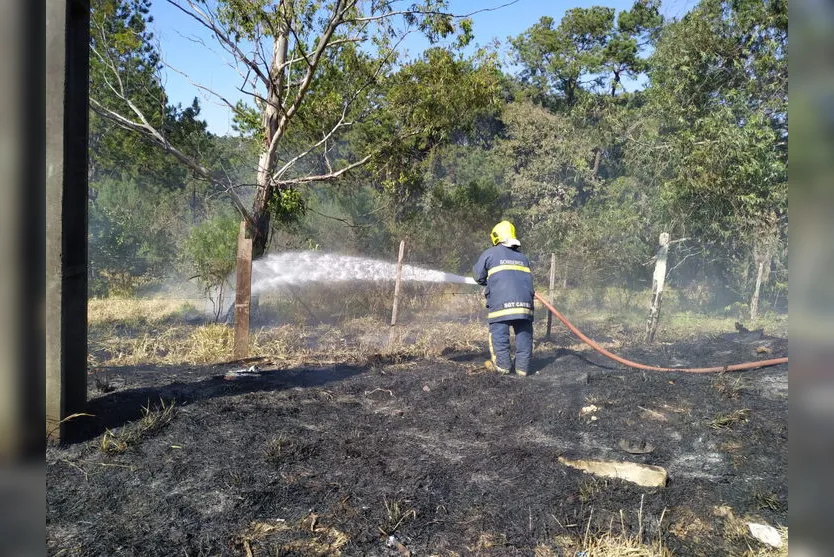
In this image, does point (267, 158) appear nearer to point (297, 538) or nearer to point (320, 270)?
point (320, 270)

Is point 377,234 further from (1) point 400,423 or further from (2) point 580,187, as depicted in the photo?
(2) point 580,187

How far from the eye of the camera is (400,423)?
530 centimetres

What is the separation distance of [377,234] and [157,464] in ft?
32.1

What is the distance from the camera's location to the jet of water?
1113cm

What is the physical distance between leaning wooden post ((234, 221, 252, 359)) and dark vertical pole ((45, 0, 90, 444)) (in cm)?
300

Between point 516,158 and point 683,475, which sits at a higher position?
point 516,158

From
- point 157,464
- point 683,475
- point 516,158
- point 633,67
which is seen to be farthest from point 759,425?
point 633,67

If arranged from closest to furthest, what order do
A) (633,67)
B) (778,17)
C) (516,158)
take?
(778,17) → (516,158) → (633,67)

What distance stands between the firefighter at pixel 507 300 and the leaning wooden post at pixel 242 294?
2.94 m

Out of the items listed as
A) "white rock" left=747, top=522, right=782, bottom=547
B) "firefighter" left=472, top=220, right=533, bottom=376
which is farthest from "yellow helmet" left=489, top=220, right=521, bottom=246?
"white rock" left=747, top=522, right=782, bottom=547

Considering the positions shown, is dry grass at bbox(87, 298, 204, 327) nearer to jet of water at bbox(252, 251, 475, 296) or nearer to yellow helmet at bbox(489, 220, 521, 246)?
jet of water at bbox(252, 251, 475, 296)

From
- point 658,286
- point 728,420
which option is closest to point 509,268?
point 728,420

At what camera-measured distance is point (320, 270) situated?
12297 millimetres

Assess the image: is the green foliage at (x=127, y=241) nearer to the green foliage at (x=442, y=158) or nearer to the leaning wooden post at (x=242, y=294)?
the green foliage at (x=442, y=158)
